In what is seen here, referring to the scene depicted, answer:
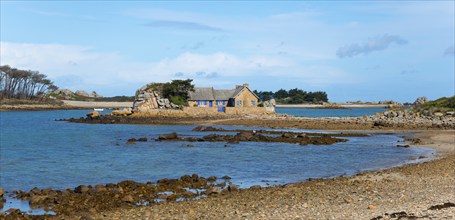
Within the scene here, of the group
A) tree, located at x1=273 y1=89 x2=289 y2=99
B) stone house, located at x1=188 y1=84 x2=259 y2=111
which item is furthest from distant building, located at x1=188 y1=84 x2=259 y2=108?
tree, located at x1=273 y1=89 x2=289 y2=99

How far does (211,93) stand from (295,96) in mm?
113932

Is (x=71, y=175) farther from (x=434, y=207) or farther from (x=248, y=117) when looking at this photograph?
(x=248, y=117)

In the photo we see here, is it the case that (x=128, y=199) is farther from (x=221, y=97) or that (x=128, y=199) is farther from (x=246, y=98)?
(x=221, y=97)

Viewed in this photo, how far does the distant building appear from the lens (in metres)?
82.1

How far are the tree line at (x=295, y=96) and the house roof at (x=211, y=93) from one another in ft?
341

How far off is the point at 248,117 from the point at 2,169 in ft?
158

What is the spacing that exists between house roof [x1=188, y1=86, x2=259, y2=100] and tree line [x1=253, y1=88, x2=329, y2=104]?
10383 centimetres

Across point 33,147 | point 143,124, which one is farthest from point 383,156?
point 143,124

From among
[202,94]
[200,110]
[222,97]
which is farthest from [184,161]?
[222,97]

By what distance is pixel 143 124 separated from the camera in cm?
6781

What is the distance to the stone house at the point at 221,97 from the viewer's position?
82062mm

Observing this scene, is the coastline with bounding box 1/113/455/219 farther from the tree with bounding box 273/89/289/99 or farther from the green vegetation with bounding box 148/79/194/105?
the tree with bounding box 273/89/289/99

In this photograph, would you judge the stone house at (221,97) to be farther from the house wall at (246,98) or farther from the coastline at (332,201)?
the coastline at (332,201)

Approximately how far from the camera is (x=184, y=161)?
29.5 meters
